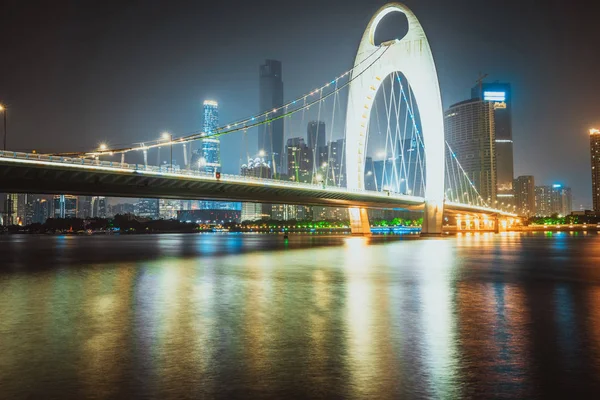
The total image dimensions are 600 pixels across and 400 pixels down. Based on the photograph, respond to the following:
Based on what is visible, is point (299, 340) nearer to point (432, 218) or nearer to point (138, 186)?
point (138, 186)

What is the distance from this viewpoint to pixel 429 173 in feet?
234

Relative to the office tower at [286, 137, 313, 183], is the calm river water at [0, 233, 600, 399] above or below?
below

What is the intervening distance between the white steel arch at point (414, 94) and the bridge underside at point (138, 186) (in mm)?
15468

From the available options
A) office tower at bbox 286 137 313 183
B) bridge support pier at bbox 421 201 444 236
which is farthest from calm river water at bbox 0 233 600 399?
office tower at bbox 286 137 313 183

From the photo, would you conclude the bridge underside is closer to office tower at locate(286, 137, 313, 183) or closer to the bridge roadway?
the bridge roadway

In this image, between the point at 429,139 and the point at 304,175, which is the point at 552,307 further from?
the point at 304,175

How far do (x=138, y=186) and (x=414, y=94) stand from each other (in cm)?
4054

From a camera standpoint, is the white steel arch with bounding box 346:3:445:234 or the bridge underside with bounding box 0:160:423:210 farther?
the white steel arch with bounding box 346:3:445:234

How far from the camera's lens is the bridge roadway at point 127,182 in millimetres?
34188

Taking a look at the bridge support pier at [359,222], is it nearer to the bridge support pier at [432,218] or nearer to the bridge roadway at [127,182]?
the bridge support pier at [432,218]

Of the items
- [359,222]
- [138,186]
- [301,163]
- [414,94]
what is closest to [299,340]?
[138,186]

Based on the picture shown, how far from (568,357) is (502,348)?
96cm

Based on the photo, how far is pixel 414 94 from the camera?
69125 mm

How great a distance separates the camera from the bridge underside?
115ft
